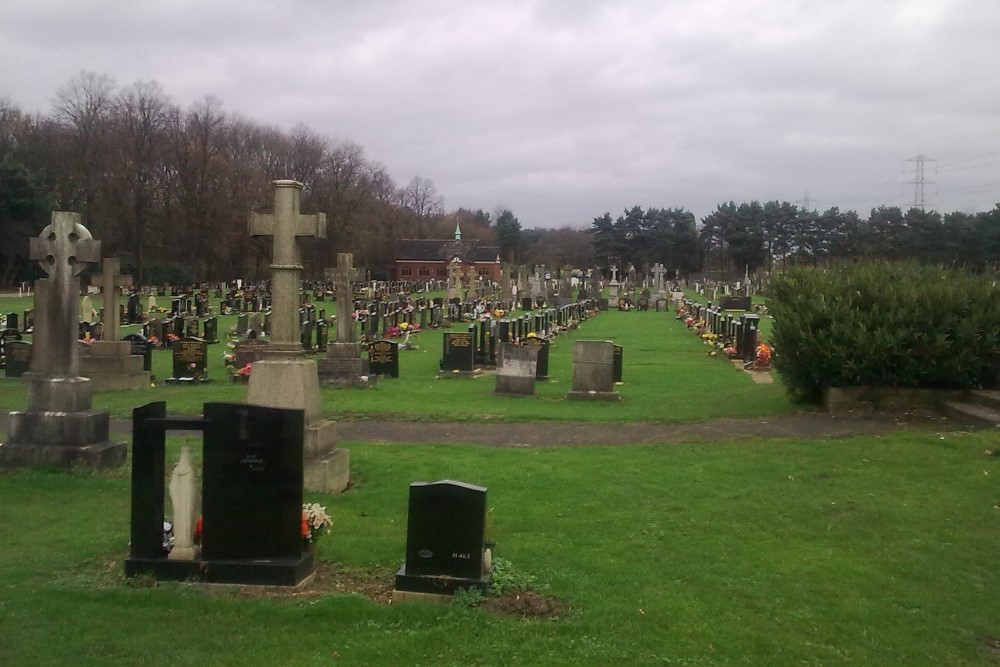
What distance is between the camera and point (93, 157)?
2589 inches

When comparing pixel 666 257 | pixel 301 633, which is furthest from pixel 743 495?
pixel 666 257

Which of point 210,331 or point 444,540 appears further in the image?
point 210,331

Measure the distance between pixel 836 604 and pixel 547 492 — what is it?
3.61 metres

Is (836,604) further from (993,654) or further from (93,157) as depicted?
(93,157)

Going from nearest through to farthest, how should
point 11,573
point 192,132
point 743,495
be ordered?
point 11,573
point 743,495
point 192,132

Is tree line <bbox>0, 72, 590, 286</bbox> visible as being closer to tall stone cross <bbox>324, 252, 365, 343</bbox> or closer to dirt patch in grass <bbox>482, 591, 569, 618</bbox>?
tall stone cross <bbox>324, 252, 365, 343</bbox>

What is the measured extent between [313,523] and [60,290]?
224 inches

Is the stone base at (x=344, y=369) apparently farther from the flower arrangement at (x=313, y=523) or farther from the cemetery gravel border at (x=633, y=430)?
the flower arrangement at (x=313, y=523)

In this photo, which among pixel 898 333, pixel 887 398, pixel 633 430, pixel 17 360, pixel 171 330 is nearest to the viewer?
pixel 898 333

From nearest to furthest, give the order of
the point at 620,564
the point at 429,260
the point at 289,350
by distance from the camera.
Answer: the point at 620,564 → the point at 289,350 → the point at 429,260

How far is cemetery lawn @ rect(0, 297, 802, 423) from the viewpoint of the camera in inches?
578

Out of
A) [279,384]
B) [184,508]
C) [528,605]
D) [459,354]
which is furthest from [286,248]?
[459,354]

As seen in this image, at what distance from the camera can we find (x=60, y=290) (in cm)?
1007

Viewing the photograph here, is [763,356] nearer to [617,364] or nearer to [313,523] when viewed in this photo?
[617,364]
